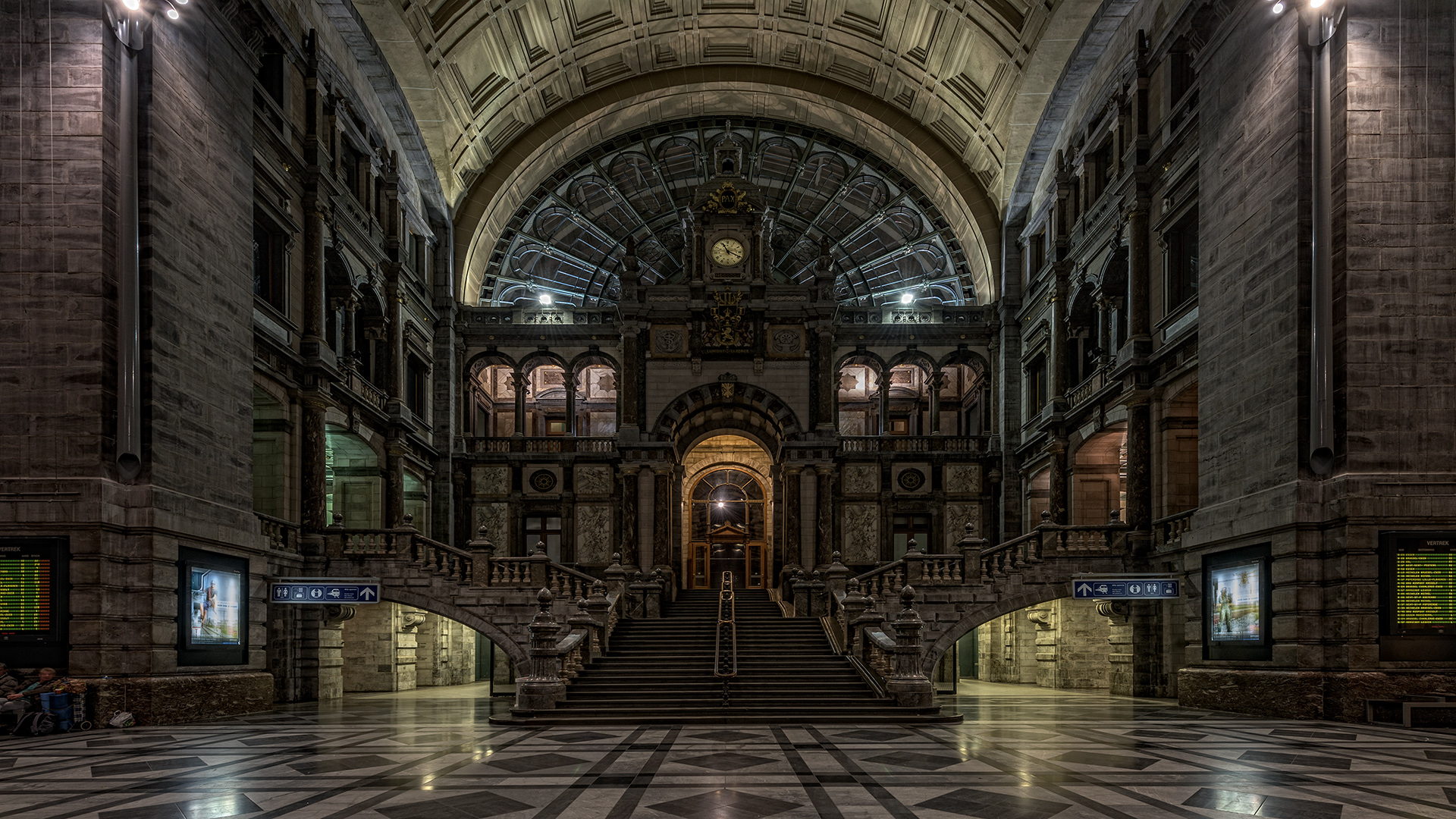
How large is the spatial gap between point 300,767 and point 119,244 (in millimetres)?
9815

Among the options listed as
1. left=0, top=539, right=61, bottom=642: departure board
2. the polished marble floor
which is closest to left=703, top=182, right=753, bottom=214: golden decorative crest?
the polished marble floor

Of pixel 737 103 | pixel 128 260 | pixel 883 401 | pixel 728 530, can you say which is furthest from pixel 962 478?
pixel 128 260

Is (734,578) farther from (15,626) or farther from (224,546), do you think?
(15,626)

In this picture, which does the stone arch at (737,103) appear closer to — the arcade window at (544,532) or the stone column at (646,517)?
the arcade window at (544,532)

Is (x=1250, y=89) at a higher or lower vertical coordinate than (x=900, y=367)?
higher

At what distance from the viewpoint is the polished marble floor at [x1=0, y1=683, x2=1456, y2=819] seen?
30.7 ft

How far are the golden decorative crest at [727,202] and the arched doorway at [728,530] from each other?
9.60m

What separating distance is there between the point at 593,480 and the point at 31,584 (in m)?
21.4

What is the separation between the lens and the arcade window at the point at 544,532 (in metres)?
37.5

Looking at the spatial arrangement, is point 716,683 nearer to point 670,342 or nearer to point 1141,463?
point 1141,463

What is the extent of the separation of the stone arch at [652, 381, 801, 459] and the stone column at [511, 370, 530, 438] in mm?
5805

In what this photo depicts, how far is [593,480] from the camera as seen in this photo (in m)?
37.3

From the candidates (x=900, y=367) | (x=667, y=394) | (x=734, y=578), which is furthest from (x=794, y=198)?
(x=734, y=578)

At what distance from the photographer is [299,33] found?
25172mm
